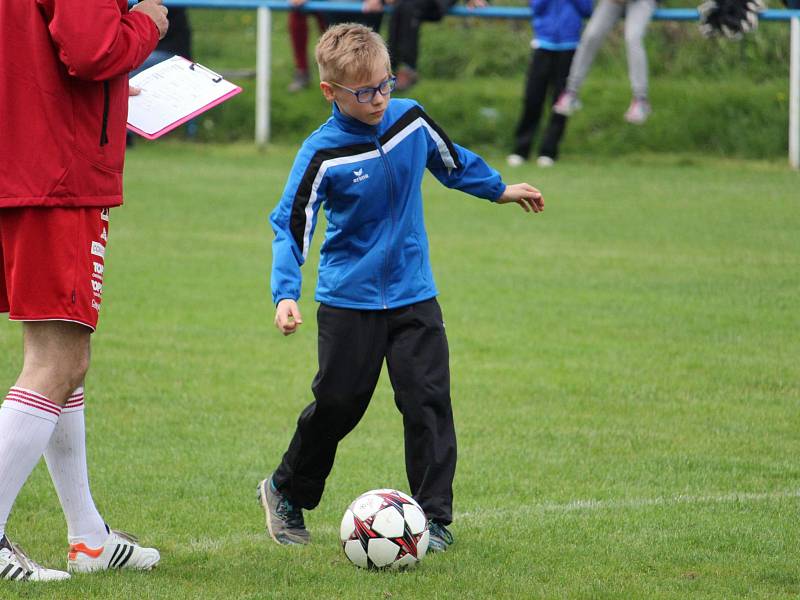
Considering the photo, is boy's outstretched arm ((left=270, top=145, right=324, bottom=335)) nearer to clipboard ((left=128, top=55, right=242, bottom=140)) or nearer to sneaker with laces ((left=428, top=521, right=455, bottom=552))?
clipboard ((left=128, top=55, right=242, bottom=140))

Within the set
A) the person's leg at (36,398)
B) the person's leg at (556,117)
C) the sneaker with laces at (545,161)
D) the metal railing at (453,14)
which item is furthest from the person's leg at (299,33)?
the person's leg at (36,398)

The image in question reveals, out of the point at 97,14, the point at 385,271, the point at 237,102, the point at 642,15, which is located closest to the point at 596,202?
the point at 642,15

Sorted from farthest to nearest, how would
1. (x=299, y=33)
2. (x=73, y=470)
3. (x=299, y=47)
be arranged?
1. (x=299, y=47)
2. (x=299, y=33)
3. (x=73, y=470)

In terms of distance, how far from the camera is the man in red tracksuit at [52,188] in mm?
4062

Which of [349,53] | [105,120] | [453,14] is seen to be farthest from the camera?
[453,14]

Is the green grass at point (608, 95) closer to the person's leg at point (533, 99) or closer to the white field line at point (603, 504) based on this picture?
the person's leg at point (533, 99)

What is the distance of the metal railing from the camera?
14.7 m

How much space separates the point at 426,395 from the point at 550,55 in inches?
411

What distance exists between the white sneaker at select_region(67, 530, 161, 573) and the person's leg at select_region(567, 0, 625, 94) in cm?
1073

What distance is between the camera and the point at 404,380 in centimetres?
481

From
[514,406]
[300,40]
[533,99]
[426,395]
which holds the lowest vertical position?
[300,40]

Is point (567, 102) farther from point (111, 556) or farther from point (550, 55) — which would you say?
point (111, 556)

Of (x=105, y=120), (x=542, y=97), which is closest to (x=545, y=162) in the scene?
(x=542, y=97)

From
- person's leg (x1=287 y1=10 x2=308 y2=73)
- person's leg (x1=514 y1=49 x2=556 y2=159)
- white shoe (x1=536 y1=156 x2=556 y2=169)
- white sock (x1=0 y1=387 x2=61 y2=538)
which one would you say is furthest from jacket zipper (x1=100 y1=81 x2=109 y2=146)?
person's leg (x1=287 y1=10 x2=308 y2=73)
